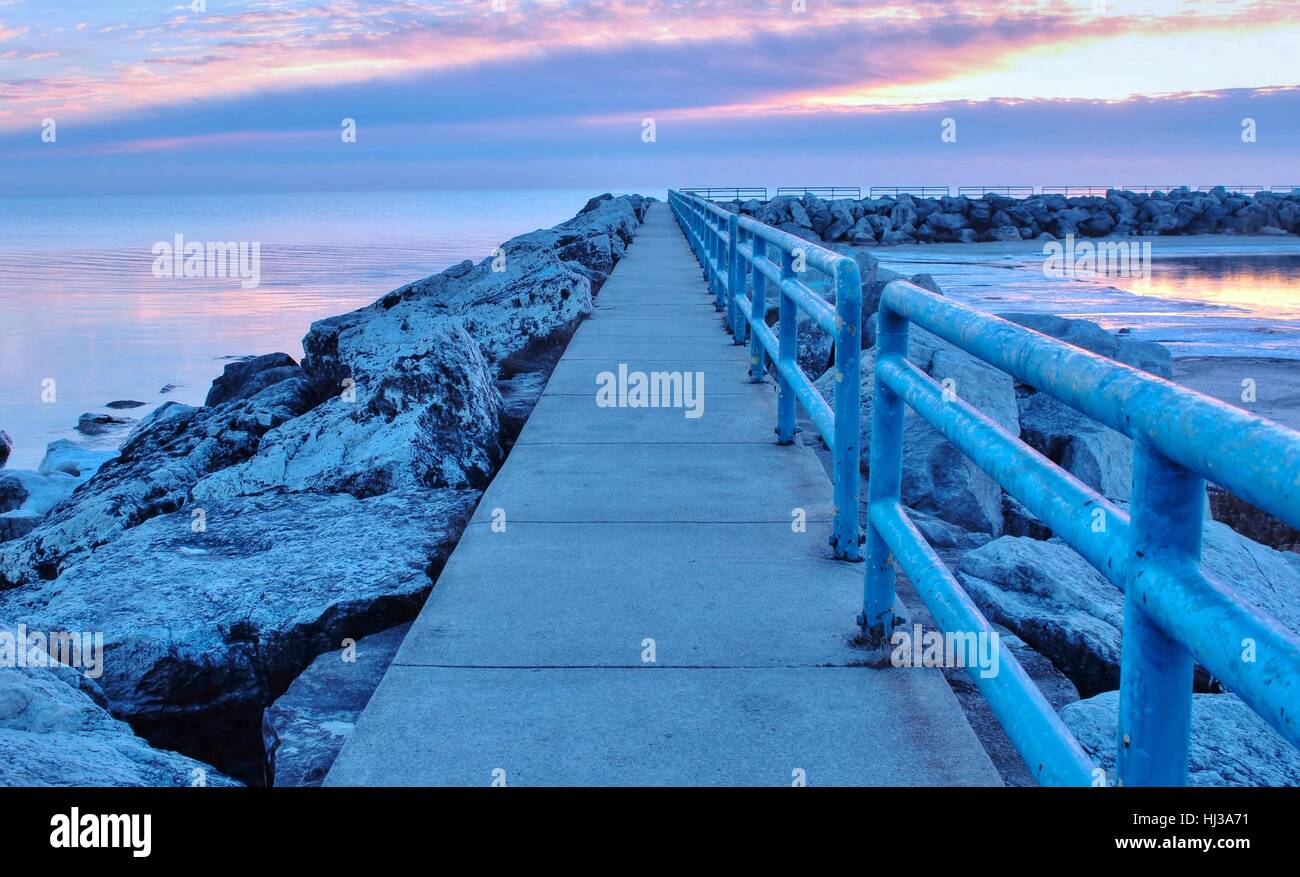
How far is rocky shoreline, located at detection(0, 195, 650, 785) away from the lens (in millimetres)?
3746

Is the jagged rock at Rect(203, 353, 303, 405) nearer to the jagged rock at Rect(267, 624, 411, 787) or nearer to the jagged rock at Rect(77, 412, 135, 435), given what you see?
the jagged rock at Rect(77, 412, 135, 435)

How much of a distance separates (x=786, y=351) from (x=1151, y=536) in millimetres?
4281

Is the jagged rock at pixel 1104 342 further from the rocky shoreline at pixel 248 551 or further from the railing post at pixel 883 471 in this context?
the railing post at pixel 883 471

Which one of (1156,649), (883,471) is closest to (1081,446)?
(883,471)

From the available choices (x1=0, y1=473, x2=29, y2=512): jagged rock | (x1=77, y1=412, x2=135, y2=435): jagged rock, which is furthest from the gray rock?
(x1=77, y1=412, x2=135, y2=435): jagged rock

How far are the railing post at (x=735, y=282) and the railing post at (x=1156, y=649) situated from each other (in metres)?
7.39

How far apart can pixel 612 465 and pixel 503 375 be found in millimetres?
3588

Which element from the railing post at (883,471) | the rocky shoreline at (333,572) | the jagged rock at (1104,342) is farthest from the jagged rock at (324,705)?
the jagged rock at (1104,342)

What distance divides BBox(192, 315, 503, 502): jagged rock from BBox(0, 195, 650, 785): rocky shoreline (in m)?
0.01

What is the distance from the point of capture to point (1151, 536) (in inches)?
65.9

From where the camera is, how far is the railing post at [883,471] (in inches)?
136
